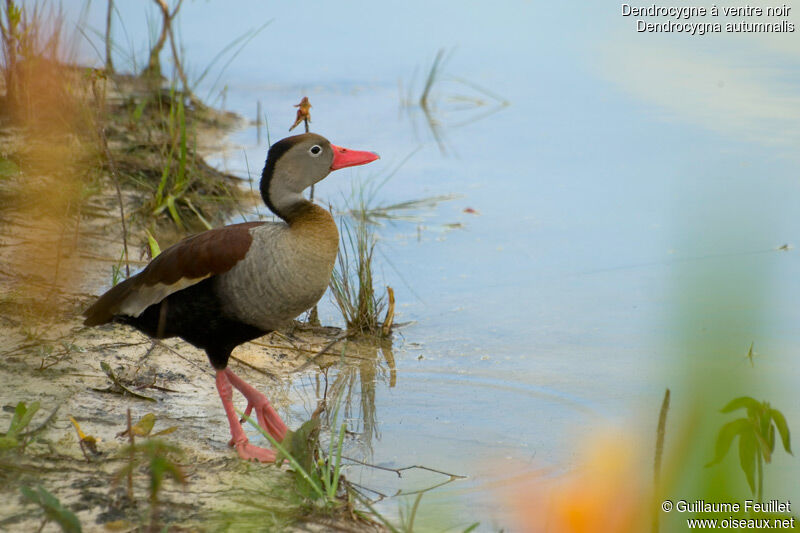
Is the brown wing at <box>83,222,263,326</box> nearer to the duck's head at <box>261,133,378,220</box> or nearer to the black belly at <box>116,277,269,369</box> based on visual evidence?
the black belly at <box>116,277,269,369</box>

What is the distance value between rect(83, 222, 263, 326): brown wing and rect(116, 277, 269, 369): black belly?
0.04 meters

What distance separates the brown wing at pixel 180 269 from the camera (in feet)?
11.5

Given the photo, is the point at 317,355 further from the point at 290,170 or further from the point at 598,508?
the point at 598,508

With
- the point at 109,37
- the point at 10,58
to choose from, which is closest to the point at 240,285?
the point at 10,58

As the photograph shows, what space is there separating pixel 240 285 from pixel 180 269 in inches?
9.8

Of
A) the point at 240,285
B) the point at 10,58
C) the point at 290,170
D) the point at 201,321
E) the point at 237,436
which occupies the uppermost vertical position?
the point at 10,58

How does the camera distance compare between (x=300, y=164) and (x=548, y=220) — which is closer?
(x=300, y=164)

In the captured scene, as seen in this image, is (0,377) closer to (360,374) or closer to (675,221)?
(360,374)

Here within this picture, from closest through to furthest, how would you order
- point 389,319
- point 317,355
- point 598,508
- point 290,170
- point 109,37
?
1. point 598,508
2. point 290,170
3. point 317,355
4. point 389,319
5. point 109,37

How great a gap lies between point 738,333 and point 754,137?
274 inches

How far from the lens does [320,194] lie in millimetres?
7113

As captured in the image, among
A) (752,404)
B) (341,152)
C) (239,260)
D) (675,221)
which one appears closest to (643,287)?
(341,152)

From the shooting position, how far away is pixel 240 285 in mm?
3473

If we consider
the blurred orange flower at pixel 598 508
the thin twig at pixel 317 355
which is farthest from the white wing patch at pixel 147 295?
the blurred orange flower at pixel 598 508
